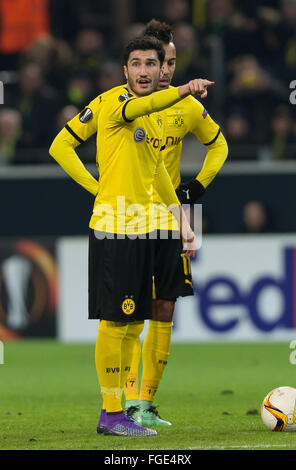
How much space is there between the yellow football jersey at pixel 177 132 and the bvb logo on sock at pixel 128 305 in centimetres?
89

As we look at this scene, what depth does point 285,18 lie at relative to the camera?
14.3 meters

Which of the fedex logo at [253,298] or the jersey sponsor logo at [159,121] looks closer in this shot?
the jersey sponsor logo at [159,121]

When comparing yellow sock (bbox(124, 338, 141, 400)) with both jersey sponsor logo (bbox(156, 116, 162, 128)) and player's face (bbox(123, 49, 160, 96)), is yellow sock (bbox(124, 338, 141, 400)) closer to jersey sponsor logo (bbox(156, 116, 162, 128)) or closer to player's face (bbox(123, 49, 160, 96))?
jersey sponsor logo (bbox(156, 116, 162, 128))

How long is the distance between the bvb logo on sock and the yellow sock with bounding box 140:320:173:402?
0.87 metres

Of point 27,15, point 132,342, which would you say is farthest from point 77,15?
point 132,342

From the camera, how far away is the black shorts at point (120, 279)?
6.09 m

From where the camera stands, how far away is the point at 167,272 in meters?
6.93

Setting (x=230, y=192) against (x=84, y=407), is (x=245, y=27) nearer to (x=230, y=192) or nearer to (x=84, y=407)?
(x=230, y=192)

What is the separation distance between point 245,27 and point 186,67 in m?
1.10

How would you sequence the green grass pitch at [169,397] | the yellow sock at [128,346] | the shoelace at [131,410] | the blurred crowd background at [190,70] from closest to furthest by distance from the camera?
the green grass pitch at [169,397], the yellow sock at [128,346], the shoelace at [131,410], the blurred crowd background at [190,70]

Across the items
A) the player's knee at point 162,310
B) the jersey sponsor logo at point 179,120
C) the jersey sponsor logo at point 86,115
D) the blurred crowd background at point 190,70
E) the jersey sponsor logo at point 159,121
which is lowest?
the player's knee at point 162,310

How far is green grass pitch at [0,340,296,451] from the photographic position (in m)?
5.93

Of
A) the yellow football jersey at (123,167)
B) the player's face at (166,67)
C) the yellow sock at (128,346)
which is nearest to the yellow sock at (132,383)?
the yellow sock at (128,346)

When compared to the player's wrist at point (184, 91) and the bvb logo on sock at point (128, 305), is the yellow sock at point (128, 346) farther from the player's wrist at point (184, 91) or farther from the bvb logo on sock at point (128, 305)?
the player's wrist at point (184, 91)
